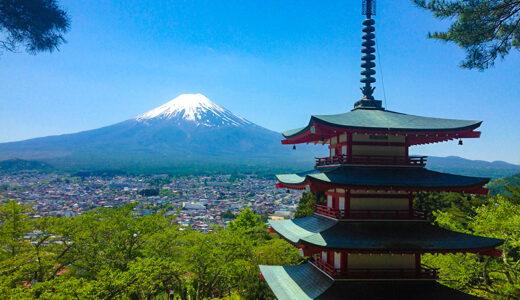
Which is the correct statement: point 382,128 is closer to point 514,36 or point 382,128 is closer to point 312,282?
point 514,36

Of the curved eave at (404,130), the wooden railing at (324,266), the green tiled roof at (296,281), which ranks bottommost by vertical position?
the green tiled roof at (296,281)

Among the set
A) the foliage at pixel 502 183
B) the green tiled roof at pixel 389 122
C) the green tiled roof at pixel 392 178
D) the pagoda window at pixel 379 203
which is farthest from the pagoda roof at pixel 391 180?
the foliage at pixel 502 183

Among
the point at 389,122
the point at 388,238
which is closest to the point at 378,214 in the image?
the point at 388,238

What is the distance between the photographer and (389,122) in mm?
11711

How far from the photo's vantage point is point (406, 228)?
37.2 feet

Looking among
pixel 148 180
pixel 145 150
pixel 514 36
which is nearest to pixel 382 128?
pixel 514 36

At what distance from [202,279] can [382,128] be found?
15.3 m

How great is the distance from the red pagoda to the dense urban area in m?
69.4

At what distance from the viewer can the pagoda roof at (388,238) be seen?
1014cm

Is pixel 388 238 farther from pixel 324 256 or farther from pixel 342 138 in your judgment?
pixel 342 138

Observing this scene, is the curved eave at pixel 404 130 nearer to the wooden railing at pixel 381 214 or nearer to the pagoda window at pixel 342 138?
the pagoda window at pixel 342 138

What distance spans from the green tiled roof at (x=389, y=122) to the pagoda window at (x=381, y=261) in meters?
4.34

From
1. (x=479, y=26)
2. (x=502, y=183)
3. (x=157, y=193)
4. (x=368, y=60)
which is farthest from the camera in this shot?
(x=157, y=193)

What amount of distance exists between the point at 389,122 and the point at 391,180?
2.11m
